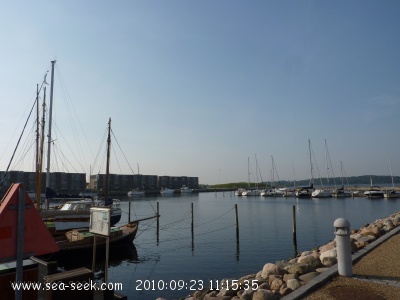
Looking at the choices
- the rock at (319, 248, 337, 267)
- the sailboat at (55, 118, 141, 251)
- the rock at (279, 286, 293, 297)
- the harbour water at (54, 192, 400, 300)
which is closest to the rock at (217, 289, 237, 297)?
the rock at (279, 286, 293, 297)

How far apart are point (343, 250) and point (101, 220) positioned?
24.6ft

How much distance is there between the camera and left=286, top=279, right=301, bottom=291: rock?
24.6 ft

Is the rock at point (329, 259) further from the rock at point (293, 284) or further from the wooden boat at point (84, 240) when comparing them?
the wooden boat at point (84, 240)

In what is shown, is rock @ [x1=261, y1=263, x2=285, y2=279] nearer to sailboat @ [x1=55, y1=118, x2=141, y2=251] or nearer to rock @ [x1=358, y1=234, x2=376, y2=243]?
rock @ [x1=358, y1=234, x2=376, y2=243]

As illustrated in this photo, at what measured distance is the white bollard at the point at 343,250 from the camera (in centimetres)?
762

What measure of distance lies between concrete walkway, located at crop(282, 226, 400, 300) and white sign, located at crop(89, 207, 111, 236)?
20.2 feet

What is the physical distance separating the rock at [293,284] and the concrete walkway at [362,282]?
1.37ft

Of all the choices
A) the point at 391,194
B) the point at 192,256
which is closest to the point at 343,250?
the point at 192,256

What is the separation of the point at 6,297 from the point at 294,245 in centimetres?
2141

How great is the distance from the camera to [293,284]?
760 cm

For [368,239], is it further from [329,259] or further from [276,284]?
[276,284]

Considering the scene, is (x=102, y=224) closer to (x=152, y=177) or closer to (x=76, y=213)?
(x=76, y=213)

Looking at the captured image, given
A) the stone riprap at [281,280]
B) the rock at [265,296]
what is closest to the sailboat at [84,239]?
the stone riprap at [281,280]

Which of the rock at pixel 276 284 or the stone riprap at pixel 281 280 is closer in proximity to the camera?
the stone riprap at pixel 281 280
